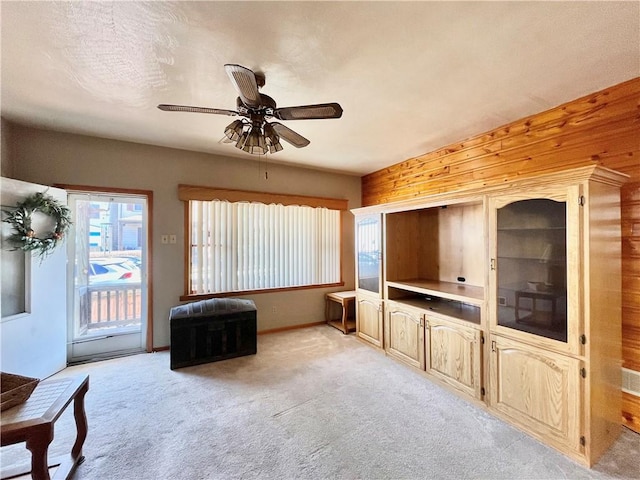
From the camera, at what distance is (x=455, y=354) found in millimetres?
2594

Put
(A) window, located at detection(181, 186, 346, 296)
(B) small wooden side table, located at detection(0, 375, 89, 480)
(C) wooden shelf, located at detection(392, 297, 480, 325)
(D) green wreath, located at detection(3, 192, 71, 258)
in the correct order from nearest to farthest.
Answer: (B) small wooden side table, located at detection(0, 375, 89, 480) → (D) green wreath, located at detection(3, 192, 71, 258) → (C) wooden shelf, located at detection(392, 297, 480, 325) → (A) window, located at detection(181, 186, 346, 296)

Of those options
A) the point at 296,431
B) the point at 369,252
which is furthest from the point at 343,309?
the point at 296,431

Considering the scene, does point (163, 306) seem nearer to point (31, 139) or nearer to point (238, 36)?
point (31, 139)

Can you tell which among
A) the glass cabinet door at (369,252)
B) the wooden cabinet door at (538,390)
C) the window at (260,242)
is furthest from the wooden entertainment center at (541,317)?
the window at (260,242)

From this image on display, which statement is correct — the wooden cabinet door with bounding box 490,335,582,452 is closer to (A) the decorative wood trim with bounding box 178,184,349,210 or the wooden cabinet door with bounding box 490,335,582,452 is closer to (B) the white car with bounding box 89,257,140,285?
(A) the decorative wood trim with bounding box 178,184,349,210

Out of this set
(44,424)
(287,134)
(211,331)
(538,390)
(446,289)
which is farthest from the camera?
(211,331)

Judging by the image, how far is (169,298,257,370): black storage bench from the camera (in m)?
3.13

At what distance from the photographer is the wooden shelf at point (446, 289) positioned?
2551 millimetres

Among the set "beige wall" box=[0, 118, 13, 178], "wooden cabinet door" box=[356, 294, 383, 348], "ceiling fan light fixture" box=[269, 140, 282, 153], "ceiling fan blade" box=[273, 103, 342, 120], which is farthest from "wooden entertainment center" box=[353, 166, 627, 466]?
"beige wall" box=[0, 118, 13, 178]

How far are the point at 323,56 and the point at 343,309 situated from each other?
3.51 metres

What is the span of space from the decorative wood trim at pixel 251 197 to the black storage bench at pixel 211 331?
1463 mm

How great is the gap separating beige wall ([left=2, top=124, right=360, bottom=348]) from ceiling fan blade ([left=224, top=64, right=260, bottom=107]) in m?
2.35

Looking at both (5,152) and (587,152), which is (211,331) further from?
(587,152)

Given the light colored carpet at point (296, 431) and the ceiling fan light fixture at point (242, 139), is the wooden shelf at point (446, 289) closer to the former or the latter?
the light colored carpet at point (296, 431)
